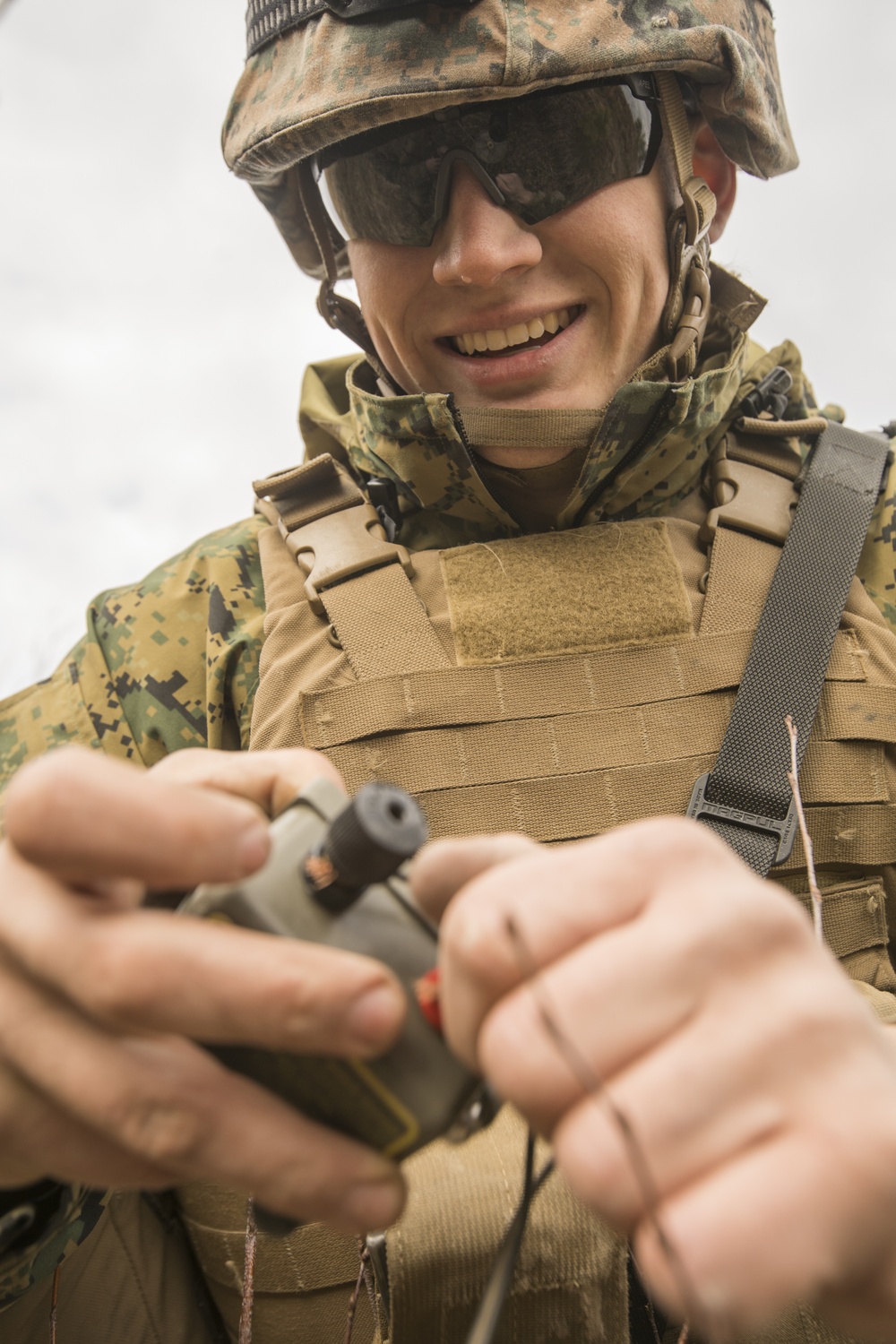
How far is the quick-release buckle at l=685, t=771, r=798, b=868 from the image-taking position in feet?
5.51

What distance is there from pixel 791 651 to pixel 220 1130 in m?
1.39

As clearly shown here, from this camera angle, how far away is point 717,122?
230 centimetres

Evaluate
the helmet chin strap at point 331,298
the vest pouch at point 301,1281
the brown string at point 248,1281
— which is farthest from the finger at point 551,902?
the helmet chin strap at point 331,298

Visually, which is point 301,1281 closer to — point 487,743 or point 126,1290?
point 126,1290

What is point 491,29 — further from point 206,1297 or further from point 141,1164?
point 206,1297

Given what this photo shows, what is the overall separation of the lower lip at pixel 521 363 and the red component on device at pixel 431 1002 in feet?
5.00

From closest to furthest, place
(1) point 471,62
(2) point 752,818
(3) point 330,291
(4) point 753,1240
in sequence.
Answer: (4) point 753,1240 < (2) point 752,818 < (1) point 471,62 < (3) point 330,291

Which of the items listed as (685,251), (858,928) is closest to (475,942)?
(858,928)

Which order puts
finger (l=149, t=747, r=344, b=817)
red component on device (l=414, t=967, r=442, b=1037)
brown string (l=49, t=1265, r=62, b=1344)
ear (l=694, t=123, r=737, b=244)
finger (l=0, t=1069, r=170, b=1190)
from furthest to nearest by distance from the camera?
1. ear (l=694, t=123, r=737, b=244)
2. brown string (l=49, t=1265, r=62, b=1344)
3. finger (l=149, t=747, r=344, b=817)
4. finger (l=0, t=1069, r=170, b=1190)
5. red component on device (l=414, t=967, r=442, b=1037)

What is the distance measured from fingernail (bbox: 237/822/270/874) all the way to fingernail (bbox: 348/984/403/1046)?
0.51 feet

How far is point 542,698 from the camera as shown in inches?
74.0

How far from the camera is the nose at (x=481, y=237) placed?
1928mm

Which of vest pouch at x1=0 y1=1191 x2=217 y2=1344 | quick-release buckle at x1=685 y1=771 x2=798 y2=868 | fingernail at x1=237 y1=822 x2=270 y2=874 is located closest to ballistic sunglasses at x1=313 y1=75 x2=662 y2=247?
quick-release buckle at x1=685 y1=771 x2=798 y2=868

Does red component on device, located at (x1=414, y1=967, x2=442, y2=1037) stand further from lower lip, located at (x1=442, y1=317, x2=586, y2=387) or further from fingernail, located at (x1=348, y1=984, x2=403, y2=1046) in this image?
lower lip, located at (x1=442, y1=317, x2=586, y2=387)
